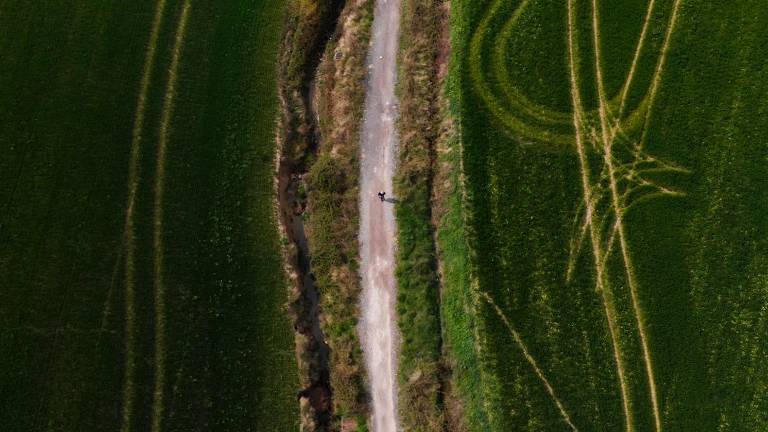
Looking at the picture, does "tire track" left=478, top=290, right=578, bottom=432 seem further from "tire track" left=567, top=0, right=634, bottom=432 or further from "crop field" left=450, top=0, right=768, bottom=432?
"tire track" left=567, top=0, right=634, bottom=432

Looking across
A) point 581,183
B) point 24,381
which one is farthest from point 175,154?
point 581,183

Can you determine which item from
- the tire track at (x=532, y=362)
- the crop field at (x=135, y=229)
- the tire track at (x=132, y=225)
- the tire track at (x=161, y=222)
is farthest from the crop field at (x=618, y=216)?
the tire track at (x=132, y=225)

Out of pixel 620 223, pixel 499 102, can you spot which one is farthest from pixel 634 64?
pixel 620 223

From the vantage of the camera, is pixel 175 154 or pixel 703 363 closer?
pixel 703 363

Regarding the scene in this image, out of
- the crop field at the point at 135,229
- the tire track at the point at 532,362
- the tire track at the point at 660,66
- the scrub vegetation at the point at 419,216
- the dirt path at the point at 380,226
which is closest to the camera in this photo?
the tire track at the point at 532,362

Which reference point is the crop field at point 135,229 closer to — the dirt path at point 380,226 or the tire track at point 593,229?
the dirt path at point 380,226

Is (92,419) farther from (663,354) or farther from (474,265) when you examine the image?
(663,354)

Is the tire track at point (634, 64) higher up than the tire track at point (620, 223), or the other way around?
the tire track at point (634, 64)
